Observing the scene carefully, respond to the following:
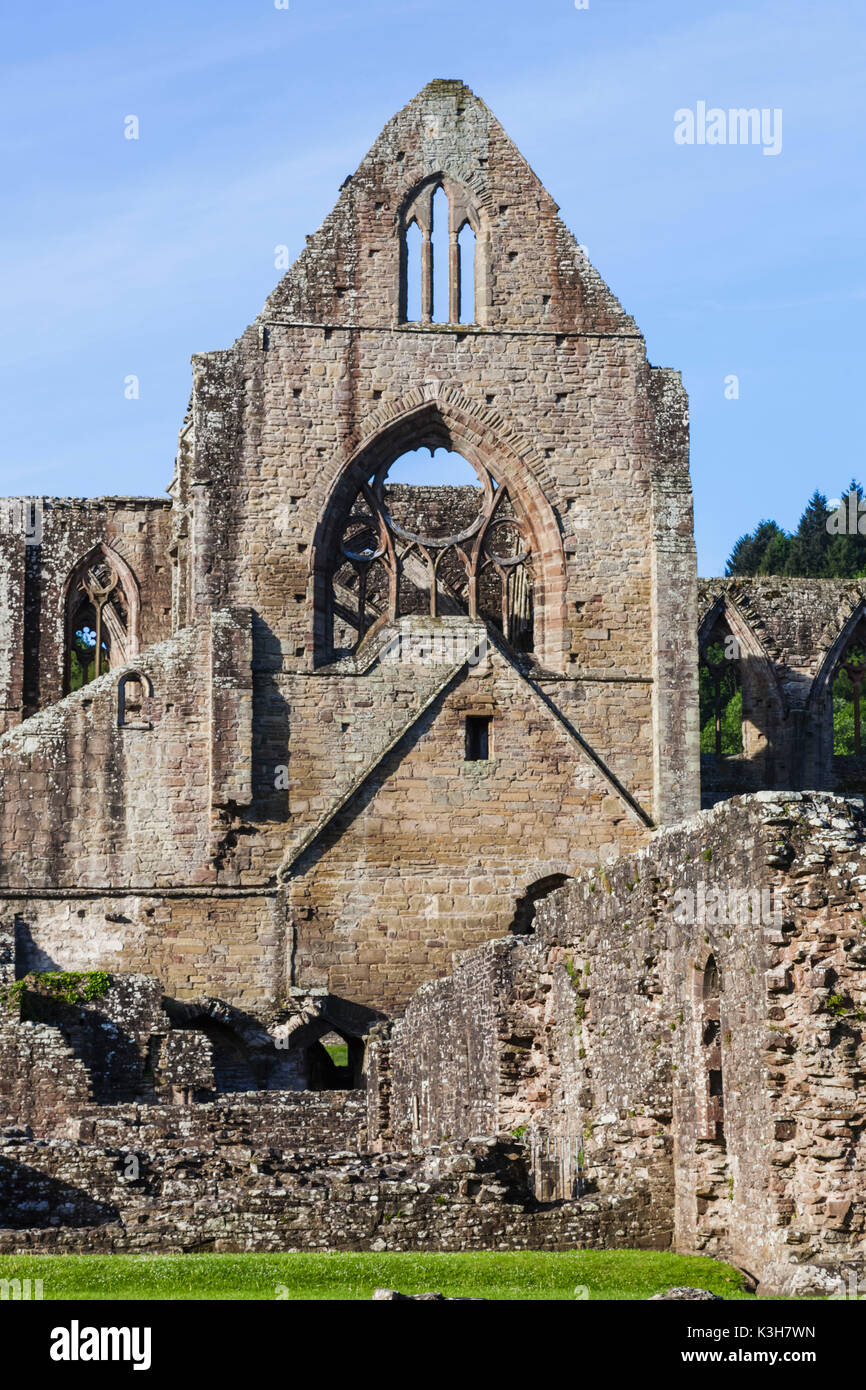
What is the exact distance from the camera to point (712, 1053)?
672 inches

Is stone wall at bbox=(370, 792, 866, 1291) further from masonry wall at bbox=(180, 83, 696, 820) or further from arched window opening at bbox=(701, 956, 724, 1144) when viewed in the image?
masonry wall at bbox=(180, 83, 696, 820)

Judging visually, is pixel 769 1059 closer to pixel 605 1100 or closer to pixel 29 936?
pixel 605 1100

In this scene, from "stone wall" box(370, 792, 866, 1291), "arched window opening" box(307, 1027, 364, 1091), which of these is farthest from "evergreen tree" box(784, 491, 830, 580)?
"stone wall" box(370, 792, 866, 1291)

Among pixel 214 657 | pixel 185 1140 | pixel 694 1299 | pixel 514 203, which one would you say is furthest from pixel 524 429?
pixel 694 1299

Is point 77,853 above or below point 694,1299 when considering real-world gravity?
above

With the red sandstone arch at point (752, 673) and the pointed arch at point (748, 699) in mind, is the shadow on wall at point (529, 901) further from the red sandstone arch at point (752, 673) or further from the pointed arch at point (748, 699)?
the red sandstone arch at point (752, 673)

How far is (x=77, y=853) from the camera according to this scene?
3278cm

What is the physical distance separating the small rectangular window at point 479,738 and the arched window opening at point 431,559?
1.76 meters

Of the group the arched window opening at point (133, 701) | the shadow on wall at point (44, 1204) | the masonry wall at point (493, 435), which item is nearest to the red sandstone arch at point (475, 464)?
the masonry wall at point (493, 435)

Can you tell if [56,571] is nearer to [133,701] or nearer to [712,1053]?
[133,701]

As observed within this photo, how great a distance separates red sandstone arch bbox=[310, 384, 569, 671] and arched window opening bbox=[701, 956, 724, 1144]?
699 inches

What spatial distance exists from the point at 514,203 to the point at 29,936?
516 inches

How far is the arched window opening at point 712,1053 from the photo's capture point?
55.7ft

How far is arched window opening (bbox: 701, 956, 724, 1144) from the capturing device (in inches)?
668
